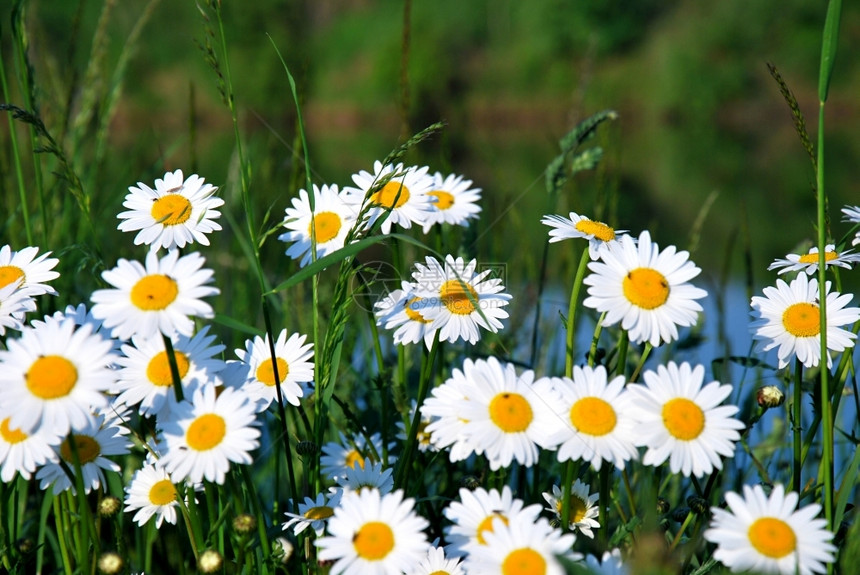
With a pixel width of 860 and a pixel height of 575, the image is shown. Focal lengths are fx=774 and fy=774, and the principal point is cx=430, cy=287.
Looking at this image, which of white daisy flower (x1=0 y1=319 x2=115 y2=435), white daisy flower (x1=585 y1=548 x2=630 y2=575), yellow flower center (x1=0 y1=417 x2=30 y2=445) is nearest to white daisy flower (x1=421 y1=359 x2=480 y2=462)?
white daisy flower (x1=585 y1=548 x2=630 y2=575)

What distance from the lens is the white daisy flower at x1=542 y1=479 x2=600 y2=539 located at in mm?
1172

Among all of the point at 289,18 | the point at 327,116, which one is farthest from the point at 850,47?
the point at 289,18

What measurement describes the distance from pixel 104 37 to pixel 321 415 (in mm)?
1953

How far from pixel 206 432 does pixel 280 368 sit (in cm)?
28

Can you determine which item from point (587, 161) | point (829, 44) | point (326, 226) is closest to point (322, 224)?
point (326, 226)

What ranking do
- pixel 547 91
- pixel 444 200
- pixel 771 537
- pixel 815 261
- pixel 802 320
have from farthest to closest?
pixel 547 91, pixel 444 200, pixel 815 261, pixel 802 320, pixel 771 537

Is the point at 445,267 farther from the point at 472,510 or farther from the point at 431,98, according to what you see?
the point at 431,98

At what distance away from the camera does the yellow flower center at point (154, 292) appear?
3.10 ft

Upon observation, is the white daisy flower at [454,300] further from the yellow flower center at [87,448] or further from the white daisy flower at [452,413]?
the yellow flower center at [87,448]

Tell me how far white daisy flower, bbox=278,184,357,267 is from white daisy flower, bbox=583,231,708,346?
1.65 feet

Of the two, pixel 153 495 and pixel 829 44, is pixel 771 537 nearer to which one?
pixel 829 44

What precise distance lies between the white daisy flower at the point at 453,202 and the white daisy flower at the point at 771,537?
0.80 meters

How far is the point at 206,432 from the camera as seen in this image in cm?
95

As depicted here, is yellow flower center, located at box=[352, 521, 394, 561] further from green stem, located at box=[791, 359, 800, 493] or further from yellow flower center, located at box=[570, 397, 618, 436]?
green stem, located at box=[791, 359, 800, 493]
